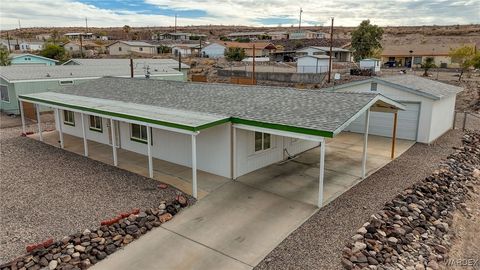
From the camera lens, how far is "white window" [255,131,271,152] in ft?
45.0

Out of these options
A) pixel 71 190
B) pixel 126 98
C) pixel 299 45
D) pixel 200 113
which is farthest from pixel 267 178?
pixel 299 45

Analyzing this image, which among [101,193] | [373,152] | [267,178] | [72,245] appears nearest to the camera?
[72,245]

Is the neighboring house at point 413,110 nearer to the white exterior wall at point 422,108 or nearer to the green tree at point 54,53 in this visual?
the white exterior wall at point 422,108

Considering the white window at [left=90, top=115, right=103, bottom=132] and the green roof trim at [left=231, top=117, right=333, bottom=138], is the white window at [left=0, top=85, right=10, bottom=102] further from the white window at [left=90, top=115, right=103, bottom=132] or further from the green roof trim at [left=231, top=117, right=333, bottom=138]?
the green roof trim at [left=231, top=117, right=333, bottom=138]

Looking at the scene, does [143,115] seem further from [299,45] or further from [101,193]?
[299,45]

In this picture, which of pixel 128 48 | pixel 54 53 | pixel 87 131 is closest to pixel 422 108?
pixel 87 131

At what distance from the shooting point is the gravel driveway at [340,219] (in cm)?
811

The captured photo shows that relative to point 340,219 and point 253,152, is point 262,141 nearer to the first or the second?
point 253,152

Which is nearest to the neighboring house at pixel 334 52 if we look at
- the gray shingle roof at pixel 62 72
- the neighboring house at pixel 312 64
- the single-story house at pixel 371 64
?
the neighboring house at pixel 312 64

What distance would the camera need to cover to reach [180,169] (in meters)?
14.0

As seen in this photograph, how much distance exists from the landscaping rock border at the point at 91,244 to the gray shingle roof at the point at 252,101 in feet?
14.7

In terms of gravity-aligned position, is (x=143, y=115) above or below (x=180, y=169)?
above

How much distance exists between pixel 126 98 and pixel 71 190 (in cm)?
630

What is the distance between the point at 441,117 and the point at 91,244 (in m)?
19.1
